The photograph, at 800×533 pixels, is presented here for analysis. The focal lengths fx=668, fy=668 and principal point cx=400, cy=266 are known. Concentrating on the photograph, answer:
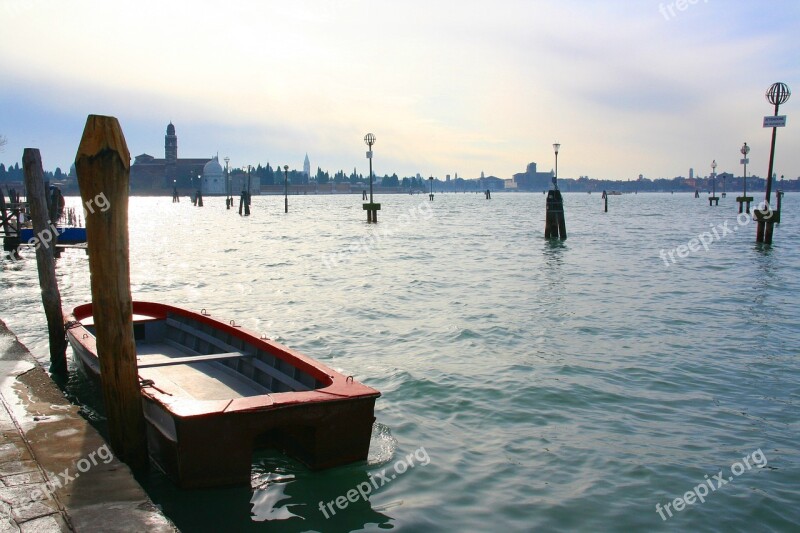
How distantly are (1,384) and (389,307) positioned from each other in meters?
8.95

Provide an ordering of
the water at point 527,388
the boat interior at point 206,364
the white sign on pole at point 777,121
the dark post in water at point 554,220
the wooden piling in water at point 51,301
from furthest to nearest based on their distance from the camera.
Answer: the dark post in water at point 554,220 → the white sign on pole at point 777,121 → the wooden piling in water at point 51,301 → the boat interior at point 206,364 → the water at point 527,388

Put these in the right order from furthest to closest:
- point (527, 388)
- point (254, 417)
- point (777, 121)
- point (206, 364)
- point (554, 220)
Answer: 1. point (554, 220)
2. point (777, 121)
3. point (527, 388)
4. point (206, 364)
5. point (254, 417)

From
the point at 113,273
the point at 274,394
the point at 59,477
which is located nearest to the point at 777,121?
the point at 274,394

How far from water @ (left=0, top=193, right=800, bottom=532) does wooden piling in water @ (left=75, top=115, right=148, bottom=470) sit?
611 millimetres

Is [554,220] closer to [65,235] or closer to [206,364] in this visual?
[65,235]

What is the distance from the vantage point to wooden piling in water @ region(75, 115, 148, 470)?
17.2 feet

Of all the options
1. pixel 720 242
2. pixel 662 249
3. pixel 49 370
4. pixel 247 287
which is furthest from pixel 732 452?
pixel 720 242

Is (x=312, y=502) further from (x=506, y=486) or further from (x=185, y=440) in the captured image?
(x=506, y=486)

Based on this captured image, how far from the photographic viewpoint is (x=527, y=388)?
8719mm

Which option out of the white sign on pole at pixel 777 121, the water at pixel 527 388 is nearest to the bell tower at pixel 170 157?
the water at pixel 527 388

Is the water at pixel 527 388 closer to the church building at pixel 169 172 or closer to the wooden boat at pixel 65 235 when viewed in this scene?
the wooden boat at pixel 65 235

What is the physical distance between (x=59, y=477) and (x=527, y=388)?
578 centimetres

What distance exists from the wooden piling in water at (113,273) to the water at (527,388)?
2.00 ft

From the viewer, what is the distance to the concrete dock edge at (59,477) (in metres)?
3.95
